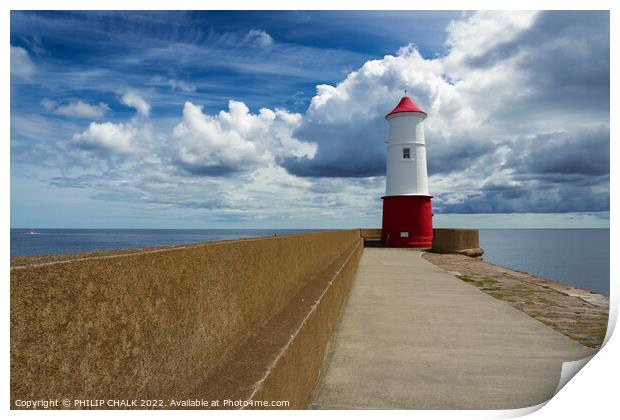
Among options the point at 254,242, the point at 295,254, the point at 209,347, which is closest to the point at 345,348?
the point at 295,254

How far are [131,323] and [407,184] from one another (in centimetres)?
2385

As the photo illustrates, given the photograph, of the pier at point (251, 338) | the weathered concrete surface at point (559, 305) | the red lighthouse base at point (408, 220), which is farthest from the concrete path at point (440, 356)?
the red lighthouse base at point (408, 220)

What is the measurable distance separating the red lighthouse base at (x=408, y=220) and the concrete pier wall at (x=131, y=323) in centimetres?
2214

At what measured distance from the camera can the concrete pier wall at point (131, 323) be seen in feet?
4.07

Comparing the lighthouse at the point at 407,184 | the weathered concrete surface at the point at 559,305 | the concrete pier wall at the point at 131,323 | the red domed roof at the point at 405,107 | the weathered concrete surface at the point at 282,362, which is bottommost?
the weathered concrete surface at the point at 559,305

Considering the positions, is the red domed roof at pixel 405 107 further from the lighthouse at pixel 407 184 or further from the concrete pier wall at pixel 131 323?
the concrete pier wall at pixel 131 323

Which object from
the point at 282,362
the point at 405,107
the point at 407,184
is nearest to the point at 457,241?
the point at 407,184

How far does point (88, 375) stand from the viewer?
1415 millimetres

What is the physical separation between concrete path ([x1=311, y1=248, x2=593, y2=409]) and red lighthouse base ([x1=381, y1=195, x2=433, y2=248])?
16.7m

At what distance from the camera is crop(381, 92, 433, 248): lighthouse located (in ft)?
80.5

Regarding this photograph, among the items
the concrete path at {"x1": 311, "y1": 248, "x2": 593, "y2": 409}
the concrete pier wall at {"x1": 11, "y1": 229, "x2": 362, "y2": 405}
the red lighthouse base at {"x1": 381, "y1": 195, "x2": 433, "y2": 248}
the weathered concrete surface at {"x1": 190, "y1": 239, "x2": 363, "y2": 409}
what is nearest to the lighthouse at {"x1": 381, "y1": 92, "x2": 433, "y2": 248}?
the red lighthouse base at {"x1": 381, "y1": 195, "x2": 433, "y2": 248}

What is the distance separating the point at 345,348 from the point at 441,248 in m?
18.7

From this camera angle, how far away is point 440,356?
466 cm

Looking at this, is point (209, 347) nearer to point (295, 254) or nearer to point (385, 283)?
point (295, 254)
